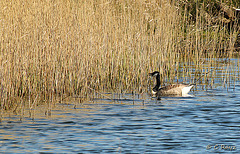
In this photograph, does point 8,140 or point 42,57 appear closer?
point 8,140

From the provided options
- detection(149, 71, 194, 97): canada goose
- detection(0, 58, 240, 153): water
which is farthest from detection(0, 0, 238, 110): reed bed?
detection(0, 58, 240, 153): water

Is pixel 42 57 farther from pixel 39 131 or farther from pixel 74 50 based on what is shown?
pixel 39 131

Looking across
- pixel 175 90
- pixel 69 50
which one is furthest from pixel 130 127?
pixel 175 90

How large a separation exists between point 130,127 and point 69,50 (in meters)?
3.51

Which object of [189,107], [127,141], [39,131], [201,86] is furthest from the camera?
[201,86]

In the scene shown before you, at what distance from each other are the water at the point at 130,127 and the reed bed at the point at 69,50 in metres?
0.62

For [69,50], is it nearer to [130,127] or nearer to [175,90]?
[175,90]

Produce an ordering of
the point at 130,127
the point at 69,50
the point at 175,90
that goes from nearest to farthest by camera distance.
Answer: the point at 130,127 → the point at 69,50 → the point at 175,90

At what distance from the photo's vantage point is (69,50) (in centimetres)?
1109

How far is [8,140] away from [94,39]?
17.2ft

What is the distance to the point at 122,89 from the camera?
468 inches

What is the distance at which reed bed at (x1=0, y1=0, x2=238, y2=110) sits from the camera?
384 inches

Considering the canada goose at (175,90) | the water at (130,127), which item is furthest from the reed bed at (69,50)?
the water at (130,127)

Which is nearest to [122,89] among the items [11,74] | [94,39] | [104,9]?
[94,39]
